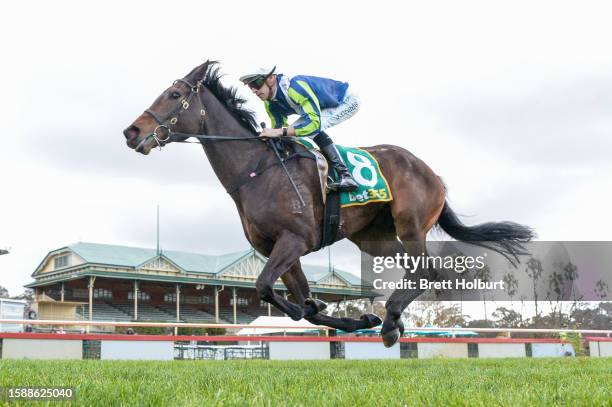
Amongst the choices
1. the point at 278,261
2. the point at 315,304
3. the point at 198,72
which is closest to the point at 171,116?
the point at 198,72

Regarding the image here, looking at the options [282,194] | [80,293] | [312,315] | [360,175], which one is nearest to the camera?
[282,194]

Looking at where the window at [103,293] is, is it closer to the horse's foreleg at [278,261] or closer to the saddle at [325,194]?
the saddle at [325,194]

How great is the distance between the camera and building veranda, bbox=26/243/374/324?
38750 millimetres

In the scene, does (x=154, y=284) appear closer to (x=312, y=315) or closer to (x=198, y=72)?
(x=198, y=72)

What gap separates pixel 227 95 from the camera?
6266mm

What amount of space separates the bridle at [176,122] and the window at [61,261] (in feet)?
128

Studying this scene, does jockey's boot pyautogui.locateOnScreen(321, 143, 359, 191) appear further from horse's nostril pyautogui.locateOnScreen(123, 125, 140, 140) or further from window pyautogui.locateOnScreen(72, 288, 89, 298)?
window pyautogui.locateOnScreen(72, 288, 89, 298)

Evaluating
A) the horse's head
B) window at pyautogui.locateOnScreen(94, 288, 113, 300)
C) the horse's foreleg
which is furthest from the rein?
window at pyautogui.locateOnScreen(94, 288, 113, 300)

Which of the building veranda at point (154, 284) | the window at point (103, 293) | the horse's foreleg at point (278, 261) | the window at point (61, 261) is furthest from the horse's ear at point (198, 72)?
the window at point (103, 293)

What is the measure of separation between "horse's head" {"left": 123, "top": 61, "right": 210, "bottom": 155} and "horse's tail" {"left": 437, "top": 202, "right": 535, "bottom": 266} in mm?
3056

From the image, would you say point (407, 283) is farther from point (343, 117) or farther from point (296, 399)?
point (296, 399)

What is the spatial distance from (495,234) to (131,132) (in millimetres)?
4216

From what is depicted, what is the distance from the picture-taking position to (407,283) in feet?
21.1

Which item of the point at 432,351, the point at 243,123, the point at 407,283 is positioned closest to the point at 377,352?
the point at 432,351
